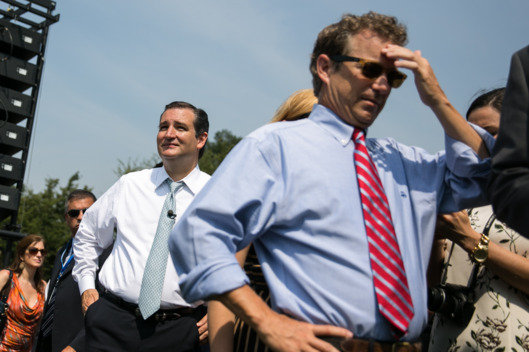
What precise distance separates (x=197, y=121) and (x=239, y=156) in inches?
100

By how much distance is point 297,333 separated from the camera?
1.80 m

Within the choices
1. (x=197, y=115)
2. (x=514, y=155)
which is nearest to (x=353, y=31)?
(x=514, y=155)

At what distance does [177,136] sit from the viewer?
4309 mm

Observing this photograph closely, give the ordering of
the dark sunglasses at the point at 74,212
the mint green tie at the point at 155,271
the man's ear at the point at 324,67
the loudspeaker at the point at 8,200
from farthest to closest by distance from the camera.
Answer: the loudspeaker at the point at 8,200 → the dark sunglasses at the point at 74,212 → the mint green tie at the point at 155,271 → the man's ear at the point at 324,67

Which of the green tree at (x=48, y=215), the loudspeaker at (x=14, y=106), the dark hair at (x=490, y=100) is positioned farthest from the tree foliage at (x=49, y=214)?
the dark hair at (x=490, y=100)

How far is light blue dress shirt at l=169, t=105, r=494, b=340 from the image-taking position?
1.87 meters

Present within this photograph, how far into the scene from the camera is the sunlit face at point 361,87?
2127mm

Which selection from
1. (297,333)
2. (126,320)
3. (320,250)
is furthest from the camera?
(126,320)

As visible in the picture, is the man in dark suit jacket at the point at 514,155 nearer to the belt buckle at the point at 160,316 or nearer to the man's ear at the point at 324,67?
the man's ear at the point at 324,67

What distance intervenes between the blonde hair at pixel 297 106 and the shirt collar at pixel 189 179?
130cm

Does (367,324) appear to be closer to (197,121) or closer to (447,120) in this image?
(447,120)

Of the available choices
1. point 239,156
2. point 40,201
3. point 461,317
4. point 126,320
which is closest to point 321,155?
point 239,156

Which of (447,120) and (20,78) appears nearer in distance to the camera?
(447,120)

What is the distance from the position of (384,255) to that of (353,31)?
779mm
